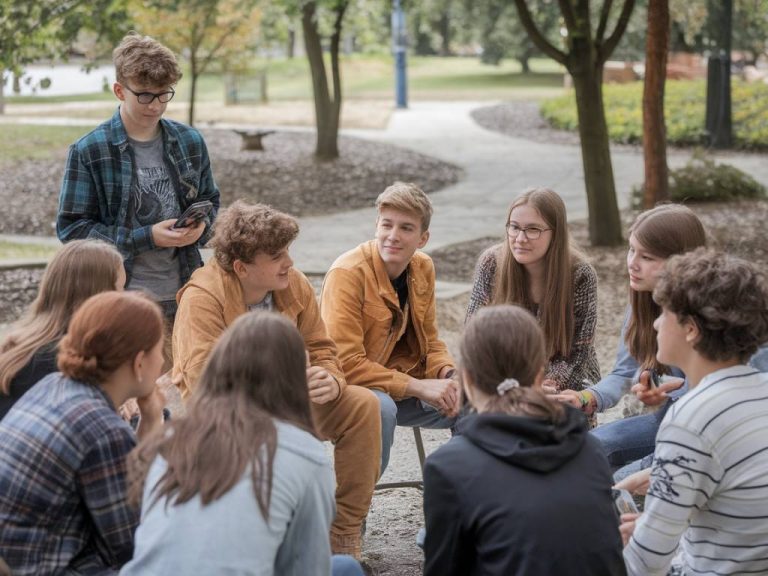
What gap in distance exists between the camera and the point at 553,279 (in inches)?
170

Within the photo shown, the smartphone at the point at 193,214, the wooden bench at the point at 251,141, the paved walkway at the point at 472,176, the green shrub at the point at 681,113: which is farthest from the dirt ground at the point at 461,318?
the wooden bench at the point at 251,141

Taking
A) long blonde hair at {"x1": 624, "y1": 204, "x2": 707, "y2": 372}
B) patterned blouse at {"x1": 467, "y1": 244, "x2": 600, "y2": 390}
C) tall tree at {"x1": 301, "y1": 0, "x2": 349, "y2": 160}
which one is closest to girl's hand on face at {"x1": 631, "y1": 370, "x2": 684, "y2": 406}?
long blonde hair at {"x1": 624, "y1": 204, "x2": 707, "y2": 372}

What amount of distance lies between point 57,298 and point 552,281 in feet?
6.43

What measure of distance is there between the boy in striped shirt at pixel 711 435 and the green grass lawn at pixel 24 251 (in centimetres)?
789

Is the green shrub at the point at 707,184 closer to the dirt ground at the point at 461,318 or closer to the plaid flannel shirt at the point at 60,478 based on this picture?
the dirt ground at the point at 461,318

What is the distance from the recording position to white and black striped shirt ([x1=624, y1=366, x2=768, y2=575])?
2615 millimetres

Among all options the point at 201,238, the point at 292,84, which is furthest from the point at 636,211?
the point at 292,84

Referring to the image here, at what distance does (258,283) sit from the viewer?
3900 mm

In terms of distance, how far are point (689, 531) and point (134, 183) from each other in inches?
107

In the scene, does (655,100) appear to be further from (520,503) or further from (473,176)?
(520,503)

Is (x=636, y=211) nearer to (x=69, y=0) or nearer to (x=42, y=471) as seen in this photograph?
(x=69, y=0)

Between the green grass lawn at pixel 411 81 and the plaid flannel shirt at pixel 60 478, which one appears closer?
the plaid flannel shirt at pixel 60 478

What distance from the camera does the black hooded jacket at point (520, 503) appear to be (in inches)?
96.8

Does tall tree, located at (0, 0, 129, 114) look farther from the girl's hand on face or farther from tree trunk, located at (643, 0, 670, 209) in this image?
the girl's hand on face
